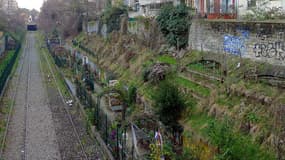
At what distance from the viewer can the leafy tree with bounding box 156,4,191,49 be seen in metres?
24.7

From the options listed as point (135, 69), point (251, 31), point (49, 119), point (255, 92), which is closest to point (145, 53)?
point (135, 69)

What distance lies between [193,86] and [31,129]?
8.19m

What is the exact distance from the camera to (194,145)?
1364 cm

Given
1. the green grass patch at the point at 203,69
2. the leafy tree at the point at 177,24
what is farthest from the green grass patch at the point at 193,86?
the leafy tree at the point at 177,24

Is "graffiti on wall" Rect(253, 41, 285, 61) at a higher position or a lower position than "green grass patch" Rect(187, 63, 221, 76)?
higher

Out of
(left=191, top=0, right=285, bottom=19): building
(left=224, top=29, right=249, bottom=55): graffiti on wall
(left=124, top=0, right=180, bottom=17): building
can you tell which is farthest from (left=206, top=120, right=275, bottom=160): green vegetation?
(left=124, top=0, right=180, bottom=17): building

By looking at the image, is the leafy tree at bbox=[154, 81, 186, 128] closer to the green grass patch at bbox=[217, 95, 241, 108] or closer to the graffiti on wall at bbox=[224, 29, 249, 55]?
the green grass patch at bbox=[217, 95, 241, 108]

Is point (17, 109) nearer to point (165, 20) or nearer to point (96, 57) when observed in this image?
point (165, 20)

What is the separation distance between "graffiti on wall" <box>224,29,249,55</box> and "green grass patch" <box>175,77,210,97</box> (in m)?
2.09

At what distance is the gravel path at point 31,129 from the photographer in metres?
17.5

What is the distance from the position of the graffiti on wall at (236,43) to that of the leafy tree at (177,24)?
17.6 feet

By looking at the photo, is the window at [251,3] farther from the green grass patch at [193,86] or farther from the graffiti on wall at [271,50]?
the graffiti on wall at [271,50]

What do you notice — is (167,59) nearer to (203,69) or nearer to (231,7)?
(231,7)

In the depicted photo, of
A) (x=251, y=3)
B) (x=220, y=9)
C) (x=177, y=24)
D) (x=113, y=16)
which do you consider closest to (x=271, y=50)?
(x=251, y=3)
